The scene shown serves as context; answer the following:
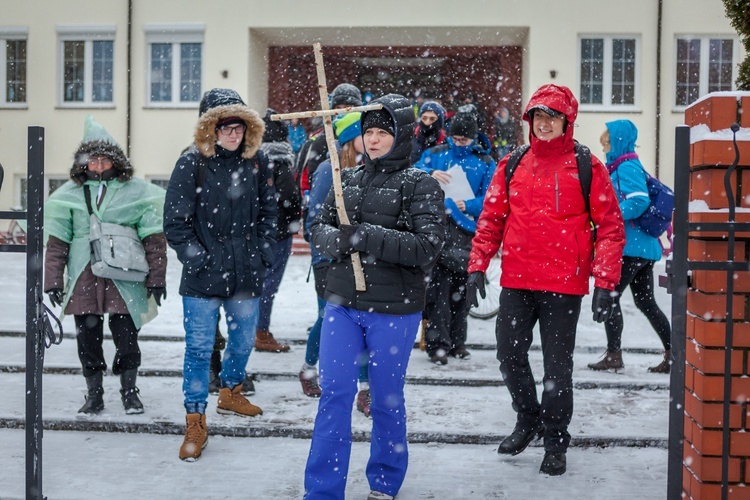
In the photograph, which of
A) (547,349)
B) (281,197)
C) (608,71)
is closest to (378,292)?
(547,349)

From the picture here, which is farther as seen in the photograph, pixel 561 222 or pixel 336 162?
pixel 561 222

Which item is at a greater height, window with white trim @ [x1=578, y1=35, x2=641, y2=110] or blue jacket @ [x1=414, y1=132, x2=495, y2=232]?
window with white trim @ [x1=578, y1=35, x2=641, y2=110]

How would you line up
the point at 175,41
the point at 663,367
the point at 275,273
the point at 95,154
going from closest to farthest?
the point at 95,154
the point at 663,367
the point at 275,273
the point at 175,41

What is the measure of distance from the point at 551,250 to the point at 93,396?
308 cm

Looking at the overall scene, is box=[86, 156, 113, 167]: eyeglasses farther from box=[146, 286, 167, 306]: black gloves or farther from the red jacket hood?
the red jacket hood

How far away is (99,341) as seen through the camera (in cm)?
547

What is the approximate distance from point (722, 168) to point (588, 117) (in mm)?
15651

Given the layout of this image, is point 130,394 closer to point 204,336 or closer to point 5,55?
point 204,336

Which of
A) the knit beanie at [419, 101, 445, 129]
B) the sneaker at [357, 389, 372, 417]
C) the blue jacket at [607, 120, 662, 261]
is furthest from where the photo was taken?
the knit beanie at [419, 101, 445, 129]

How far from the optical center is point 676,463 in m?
3.21

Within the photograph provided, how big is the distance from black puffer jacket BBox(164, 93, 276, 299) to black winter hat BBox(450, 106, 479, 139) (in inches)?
90.6

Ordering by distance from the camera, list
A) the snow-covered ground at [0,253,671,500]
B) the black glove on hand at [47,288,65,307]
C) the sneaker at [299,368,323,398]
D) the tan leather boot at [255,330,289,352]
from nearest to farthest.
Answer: the snow-covered ground at [0,253,671,500]
the black glove on hand at [47,288,65,307]
the sneaker at [299,368,323,398]
the tan leather boot at [255,330,289,352]

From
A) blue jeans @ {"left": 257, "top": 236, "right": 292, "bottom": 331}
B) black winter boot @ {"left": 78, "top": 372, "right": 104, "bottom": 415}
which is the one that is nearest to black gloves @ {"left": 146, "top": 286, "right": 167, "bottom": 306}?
black winter boot @ {"left": 78, "top": 372, "right": 104, "bottom": 415}

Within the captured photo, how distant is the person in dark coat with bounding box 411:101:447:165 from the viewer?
7.31 meters
